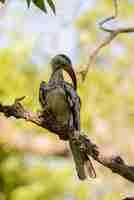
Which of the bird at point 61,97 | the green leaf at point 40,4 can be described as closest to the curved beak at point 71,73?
the bird at point 61,97

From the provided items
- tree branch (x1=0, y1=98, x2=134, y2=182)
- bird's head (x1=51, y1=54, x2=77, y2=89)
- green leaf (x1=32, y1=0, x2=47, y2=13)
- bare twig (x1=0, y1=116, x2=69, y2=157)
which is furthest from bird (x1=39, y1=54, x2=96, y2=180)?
bare twig (x1=0, y1=116, x2=69, y2=157)

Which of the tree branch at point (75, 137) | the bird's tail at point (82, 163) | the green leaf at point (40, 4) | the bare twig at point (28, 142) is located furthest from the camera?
the bare twig at point (28, 142)

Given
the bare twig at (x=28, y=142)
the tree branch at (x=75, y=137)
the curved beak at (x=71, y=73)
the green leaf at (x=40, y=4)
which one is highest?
the green leaf at (x=40, y=4)

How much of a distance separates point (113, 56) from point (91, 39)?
0.48m

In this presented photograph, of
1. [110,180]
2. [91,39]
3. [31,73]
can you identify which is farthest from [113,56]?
[110,180]

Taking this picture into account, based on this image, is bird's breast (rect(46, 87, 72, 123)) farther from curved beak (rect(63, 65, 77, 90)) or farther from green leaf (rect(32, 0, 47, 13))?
green leaf (rect(32, 0, 47, 13))

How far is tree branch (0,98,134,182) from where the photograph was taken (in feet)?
13.3

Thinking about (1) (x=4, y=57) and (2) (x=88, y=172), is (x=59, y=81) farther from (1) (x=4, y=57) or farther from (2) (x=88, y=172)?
(1) (x=4, y=57)

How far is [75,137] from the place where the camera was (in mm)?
4301

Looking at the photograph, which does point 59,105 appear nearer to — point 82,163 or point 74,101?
point 74,101

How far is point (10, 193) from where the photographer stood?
32.2ft

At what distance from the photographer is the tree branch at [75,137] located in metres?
4.05

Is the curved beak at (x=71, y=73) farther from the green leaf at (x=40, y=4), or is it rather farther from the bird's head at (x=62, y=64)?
the green leaf at (x=40, y=4)

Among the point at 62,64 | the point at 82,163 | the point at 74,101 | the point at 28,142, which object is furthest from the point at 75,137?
the point at 28,142
